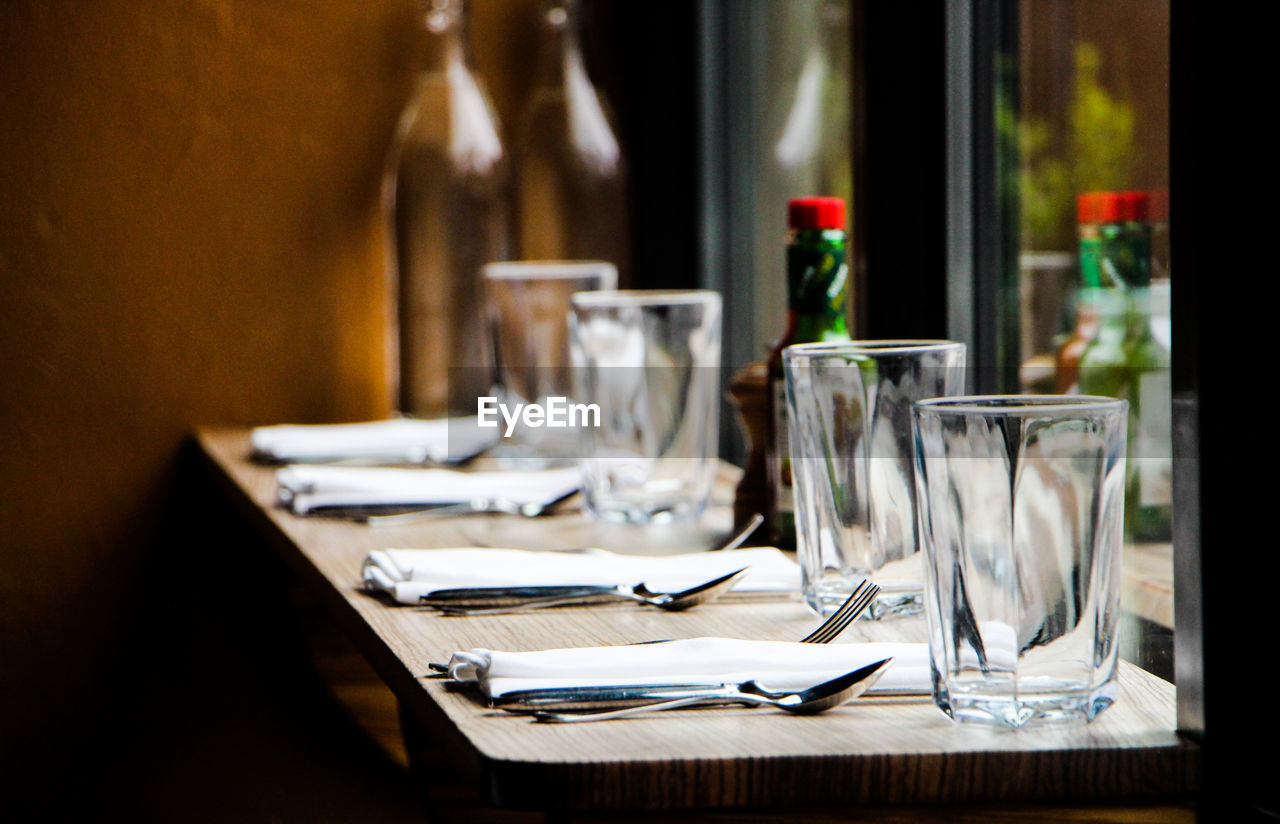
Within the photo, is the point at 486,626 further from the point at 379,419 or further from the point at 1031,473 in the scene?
the point at 379,419

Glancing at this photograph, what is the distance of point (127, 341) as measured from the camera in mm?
1757

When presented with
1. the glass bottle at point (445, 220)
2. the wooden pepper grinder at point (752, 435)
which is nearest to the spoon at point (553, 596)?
the wooden pepper grinder at point (752, 435)

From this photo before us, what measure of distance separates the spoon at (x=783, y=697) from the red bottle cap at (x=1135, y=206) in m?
0.40

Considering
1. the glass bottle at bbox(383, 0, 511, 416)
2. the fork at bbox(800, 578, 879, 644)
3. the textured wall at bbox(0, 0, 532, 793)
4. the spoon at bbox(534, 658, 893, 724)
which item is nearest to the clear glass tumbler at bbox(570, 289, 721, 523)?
the fork at bbox(800, 578, 879, 644)

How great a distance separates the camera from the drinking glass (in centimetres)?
142

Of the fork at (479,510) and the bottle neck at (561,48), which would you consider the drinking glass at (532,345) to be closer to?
the fork at (479,510)

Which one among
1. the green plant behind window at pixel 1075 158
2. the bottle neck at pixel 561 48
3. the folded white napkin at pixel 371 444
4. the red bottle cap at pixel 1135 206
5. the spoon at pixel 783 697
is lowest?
the spoon at pixel 783 697

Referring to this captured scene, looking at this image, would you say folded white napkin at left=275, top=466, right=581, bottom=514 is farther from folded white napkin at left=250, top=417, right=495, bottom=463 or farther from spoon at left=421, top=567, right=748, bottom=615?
spoon at left=421, top=567, right=748, bottom=615

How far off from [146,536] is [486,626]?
1.15 meters

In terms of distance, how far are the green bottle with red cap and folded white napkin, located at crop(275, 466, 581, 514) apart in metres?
0.26

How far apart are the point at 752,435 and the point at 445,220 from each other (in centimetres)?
83

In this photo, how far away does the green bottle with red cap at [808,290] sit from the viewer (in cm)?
92

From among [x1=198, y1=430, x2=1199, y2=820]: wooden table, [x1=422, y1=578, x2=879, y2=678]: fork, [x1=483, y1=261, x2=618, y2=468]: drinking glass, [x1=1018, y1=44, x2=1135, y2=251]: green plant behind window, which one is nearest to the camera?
[x1=198, y1=430, x2=1199, y2=820]: wooden table

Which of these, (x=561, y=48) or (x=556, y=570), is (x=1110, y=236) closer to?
(x=556, y=570)
